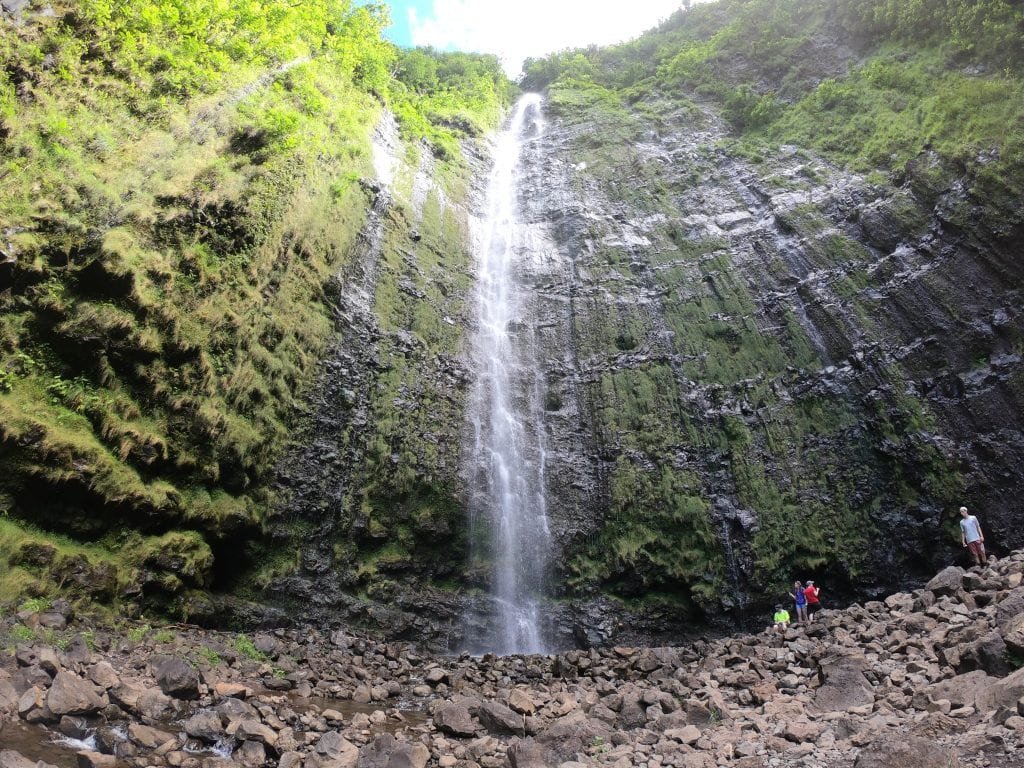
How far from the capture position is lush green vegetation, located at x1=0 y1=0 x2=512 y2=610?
890cm

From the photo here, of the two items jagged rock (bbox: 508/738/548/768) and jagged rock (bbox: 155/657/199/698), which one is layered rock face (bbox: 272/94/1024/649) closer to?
jagged rock (bbox: 155/657/199/698)

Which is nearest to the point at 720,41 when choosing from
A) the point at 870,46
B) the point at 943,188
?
the point at 870,46

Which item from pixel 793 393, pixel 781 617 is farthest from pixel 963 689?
pixel 793 393

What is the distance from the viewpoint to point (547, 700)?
27.6 ft

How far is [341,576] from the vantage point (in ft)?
41.8

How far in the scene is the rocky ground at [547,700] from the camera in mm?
4859

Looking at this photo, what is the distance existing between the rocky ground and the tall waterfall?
3.19m

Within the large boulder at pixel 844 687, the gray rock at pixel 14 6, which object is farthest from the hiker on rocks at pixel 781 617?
the gray rock at pixel 14 6

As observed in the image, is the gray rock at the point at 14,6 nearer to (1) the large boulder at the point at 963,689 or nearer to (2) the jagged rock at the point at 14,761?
(2) the jagged rock at the point at 14,761

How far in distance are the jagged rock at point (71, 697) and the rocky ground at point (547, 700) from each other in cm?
2

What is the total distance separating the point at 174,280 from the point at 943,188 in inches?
730

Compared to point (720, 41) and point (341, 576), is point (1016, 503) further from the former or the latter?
point (720, 41)

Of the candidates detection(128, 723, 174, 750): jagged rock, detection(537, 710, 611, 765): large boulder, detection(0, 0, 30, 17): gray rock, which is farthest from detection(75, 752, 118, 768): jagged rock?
detection(0, 0, 30, 17): gray rock

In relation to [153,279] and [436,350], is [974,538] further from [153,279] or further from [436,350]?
[153,279]
